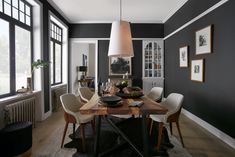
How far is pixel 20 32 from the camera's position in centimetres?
396

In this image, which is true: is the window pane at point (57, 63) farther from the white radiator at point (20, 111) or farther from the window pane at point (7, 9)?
the window pane at point (7, 9)

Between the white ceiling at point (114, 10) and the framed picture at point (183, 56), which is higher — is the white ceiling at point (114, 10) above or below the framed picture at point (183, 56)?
above

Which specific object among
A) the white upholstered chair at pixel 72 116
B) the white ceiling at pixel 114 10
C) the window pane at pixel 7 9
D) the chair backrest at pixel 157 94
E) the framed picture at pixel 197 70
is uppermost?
the white ceiling at pixel 114 10

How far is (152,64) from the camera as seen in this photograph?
24.2 ft

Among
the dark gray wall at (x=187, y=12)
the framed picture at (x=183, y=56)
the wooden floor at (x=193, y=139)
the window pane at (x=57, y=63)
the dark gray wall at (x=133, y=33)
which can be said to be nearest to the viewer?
the wooden floor at (x=193, y=139)

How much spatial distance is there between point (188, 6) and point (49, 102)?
15.3 feet

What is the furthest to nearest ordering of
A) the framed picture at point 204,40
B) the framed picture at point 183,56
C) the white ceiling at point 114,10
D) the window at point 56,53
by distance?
the window at point 56,53 < the white ceiling at point 114,10 < the framed picture at point 183,56 < the framed picture at point 204,40

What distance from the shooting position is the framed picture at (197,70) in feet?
13.2

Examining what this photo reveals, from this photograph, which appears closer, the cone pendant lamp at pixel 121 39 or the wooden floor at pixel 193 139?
the wooden floor at pixel 193 139

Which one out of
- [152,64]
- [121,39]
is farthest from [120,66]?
[121,39]

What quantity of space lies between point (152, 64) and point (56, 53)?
12.4ft

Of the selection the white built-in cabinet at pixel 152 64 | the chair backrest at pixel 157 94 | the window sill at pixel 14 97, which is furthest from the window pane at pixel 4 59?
the white built-in cabinet at pixel 152 64

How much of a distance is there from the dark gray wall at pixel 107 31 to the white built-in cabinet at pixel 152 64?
0.98 feet

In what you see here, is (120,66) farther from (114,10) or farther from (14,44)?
(14,44)
